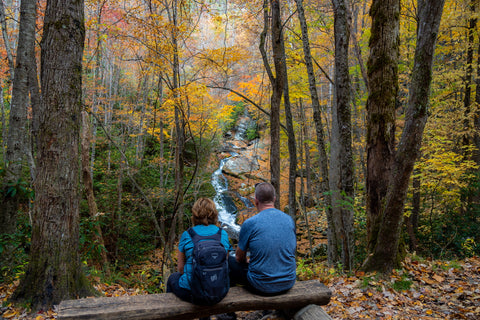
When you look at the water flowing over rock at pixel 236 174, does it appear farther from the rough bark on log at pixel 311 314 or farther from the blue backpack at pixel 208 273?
the blue backpack at pixel 208 273

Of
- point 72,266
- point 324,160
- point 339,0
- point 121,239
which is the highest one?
point 339,0

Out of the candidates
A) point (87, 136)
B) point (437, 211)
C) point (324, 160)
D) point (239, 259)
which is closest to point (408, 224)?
point (437, 211)

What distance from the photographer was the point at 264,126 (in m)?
24.8

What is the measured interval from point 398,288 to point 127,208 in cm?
1038

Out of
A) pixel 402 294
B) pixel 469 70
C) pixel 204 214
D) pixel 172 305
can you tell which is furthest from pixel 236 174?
pixel 172 305

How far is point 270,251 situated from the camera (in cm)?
274

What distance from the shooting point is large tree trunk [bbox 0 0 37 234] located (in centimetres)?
523

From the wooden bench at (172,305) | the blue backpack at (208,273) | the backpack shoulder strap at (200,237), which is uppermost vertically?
the backpack shoulder strap at (200,237)

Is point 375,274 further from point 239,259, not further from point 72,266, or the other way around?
point 72,266

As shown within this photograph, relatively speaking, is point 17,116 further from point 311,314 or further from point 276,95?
point 311,314

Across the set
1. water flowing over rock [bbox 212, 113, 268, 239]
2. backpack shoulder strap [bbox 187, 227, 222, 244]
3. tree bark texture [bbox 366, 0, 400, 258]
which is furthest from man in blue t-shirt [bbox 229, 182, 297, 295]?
water flowing over rock [bbox 212, 113, 268, 239]

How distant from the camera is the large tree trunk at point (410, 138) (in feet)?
11.9

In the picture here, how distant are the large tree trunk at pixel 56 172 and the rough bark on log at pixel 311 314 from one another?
118 inches

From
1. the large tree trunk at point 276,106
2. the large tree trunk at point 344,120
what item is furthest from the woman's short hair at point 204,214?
the large tree trunk at point 276,106
